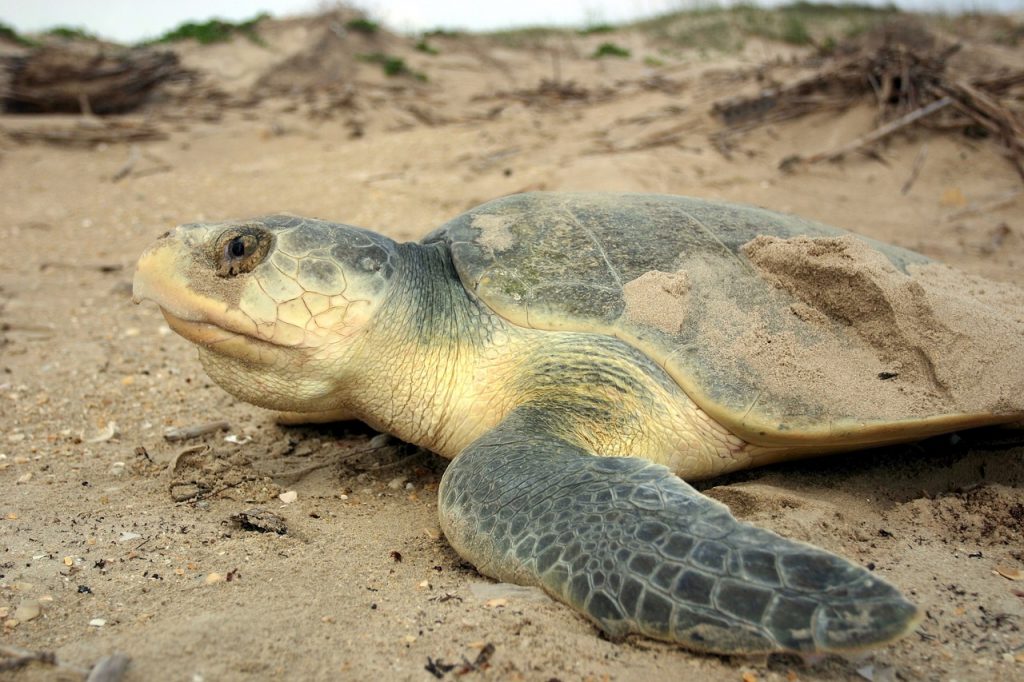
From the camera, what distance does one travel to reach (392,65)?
27.1ft

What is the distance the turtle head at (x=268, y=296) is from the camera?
1739 mm

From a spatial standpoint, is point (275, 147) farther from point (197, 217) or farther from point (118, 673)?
point (118, 673)

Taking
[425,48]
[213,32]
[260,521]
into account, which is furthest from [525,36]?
[260,521]

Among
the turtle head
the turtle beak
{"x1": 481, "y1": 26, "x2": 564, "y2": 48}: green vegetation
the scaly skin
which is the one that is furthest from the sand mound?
{"x1": 481, "y1": 26, "x2": 564, "y2": 48}: green vegetation

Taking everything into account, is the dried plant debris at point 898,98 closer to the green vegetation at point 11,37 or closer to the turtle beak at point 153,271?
the turtle beak at point 153,271

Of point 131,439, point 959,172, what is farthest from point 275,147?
point 959,172

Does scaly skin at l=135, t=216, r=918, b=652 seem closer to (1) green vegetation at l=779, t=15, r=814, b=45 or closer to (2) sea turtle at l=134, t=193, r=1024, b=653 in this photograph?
(2) sea turtle at l=134, t=193, r=1024, b=653

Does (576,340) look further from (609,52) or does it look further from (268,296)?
(609,52)

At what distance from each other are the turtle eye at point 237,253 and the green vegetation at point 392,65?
6.91 meters

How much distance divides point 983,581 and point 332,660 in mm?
1193

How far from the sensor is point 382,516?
1802 mm

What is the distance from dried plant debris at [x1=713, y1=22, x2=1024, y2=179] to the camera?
15.6ft

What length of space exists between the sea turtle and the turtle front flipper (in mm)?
14

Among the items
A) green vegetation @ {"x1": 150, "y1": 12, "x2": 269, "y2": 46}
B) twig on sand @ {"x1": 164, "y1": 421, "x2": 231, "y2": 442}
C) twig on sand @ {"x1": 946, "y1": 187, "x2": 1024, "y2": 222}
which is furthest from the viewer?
green vegetation @ {"x1": 150, "y1": 12, "x2": 269, "y2": 46}
